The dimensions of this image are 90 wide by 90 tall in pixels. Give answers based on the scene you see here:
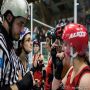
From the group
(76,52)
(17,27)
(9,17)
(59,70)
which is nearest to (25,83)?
(17,27)

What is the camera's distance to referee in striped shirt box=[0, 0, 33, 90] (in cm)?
275

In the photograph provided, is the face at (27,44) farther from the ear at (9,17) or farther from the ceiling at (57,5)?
the ceiling at (57,5)

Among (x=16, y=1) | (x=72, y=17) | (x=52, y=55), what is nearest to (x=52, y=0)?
(x=72, y=17)

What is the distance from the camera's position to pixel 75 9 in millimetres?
7605

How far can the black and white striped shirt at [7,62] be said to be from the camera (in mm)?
2754

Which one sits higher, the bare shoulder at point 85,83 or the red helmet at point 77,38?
the red helmet at point 77,38

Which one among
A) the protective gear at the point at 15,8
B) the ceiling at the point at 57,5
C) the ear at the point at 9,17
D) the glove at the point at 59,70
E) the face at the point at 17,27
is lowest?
the glove at the point at 59,70

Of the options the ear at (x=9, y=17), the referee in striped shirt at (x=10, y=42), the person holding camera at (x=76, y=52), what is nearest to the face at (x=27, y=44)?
the person holding camera at (x=76, y=52)

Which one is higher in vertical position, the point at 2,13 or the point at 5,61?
the point at 2,13

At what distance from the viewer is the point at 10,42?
2900mm

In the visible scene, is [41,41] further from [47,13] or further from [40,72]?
[40,72]

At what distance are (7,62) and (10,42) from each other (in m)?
0.19

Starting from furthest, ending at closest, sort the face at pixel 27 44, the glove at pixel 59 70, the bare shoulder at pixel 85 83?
the face at pixel 27 44 < the glove at pixel 59 70 < the bare shoulder at pixel 85 83

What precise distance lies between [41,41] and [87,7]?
102 inches
